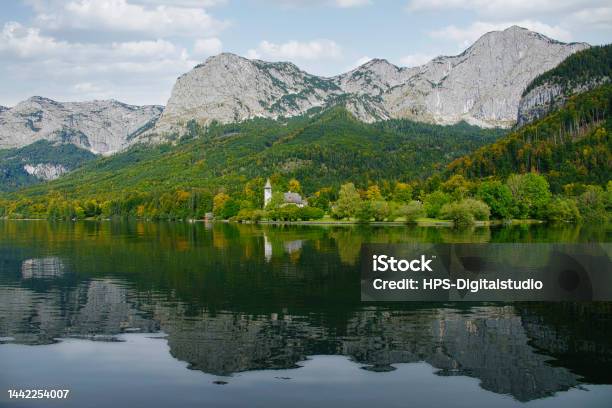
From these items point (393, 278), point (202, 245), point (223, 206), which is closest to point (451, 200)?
point (223, 206)

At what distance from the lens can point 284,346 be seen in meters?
30.5

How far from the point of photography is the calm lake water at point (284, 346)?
958 inches

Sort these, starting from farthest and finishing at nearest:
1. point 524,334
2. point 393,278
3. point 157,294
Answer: point 393,278 → point 157,294 → point 524,334

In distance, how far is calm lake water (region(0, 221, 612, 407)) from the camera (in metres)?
24.3

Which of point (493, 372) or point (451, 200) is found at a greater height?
point (451, 200)

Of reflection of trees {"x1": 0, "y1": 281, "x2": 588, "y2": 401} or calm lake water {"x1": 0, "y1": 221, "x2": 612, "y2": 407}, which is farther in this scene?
reflection of trees {"x1": 0, "y1": 281, "x2": 588, "y2": 401}

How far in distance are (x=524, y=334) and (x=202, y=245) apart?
6294 cm

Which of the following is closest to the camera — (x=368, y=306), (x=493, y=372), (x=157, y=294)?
(x=493, y=372)

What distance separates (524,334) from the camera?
33.0 m

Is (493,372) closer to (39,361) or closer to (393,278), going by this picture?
(39,361)

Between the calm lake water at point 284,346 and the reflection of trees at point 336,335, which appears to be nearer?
the calm lake water at point 284,346

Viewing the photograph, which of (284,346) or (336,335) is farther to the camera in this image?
(336,335)

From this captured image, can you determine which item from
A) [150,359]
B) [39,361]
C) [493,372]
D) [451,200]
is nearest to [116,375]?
[150,359]

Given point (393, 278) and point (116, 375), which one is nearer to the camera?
point (116, 375)
